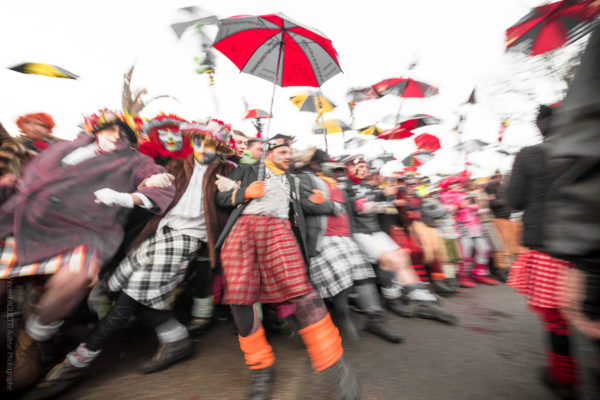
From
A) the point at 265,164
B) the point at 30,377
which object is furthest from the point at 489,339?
the point at 30,377

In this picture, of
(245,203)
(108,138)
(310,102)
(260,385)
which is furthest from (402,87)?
(260,385)

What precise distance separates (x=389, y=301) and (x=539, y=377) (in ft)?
5.14

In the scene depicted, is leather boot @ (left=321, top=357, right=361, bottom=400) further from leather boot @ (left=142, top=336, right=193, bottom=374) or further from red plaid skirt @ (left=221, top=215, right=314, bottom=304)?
leather boot @ (left=142, top=336, right=193, bottom=374)

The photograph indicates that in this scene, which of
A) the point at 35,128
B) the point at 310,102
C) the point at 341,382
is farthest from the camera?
the point at 310,102

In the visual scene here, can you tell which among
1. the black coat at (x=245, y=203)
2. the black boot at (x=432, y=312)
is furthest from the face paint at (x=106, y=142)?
the black boot at (x=432, y=312)

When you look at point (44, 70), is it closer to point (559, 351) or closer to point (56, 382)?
point (56, 382)

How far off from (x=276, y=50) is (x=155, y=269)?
2283 mm

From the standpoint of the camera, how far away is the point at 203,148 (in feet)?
7.82

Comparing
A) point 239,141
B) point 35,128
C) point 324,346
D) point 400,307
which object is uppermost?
point 239,141

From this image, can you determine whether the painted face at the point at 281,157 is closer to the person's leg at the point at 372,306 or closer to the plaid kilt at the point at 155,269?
the plaid kilt at the point at 155,269

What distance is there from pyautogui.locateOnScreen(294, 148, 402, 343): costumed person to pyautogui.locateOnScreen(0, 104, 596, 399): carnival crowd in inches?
0.5

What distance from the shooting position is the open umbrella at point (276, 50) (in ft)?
7.76

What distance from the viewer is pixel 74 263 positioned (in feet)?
5.98

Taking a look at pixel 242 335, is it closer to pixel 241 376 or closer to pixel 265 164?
pixel 241 376
